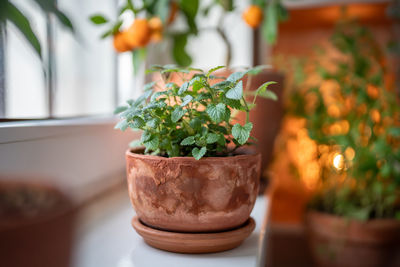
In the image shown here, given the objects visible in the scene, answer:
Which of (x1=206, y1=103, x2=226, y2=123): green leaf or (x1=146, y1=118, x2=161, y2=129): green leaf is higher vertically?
(x1=206, y1=103, x2=226, y2=123): green leaf

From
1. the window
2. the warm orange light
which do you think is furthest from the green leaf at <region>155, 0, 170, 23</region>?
the warm orange light

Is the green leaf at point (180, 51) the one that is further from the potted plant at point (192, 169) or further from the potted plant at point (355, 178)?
the potted plant at point (192, 169)

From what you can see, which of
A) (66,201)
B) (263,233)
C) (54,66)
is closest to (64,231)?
(66,201)

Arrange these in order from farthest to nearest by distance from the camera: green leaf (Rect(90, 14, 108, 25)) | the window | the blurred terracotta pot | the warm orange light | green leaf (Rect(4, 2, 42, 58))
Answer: the warm orange light, green leaf (Rect(90, 14, 108, 25)), the window, green leaf (Rect(4, 2, 42, 58)), the blurred terracotta pot

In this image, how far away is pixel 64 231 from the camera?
1.05 ft

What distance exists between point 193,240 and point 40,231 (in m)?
0.24

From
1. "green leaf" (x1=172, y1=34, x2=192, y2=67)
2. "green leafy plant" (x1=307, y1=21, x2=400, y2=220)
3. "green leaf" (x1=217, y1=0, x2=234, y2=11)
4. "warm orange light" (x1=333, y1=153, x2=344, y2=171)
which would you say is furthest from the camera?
"warm orange light" (x1=333, y1=153, x2=344, y2=171)

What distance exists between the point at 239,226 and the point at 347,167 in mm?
889

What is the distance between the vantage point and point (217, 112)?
438 mm

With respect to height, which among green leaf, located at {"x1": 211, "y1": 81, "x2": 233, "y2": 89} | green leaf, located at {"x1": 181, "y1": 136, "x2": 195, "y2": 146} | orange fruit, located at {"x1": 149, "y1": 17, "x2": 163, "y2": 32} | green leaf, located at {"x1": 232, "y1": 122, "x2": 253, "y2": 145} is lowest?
green leaf, located at {"x1": 181, "y1": 136, "x2": 195, "y2": 146}

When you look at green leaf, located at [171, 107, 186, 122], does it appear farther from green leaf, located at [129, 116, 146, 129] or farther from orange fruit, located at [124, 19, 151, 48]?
orange fruit, located at [124, 19, 151, 48]

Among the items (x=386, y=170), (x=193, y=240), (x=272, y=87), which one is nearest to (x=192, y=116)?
(x=193, y=240)

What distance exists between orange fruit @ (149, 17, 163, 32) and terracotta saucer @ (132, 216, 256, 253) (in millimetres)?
669

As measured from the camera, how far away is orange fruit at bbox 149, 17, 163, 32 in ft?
3.28
